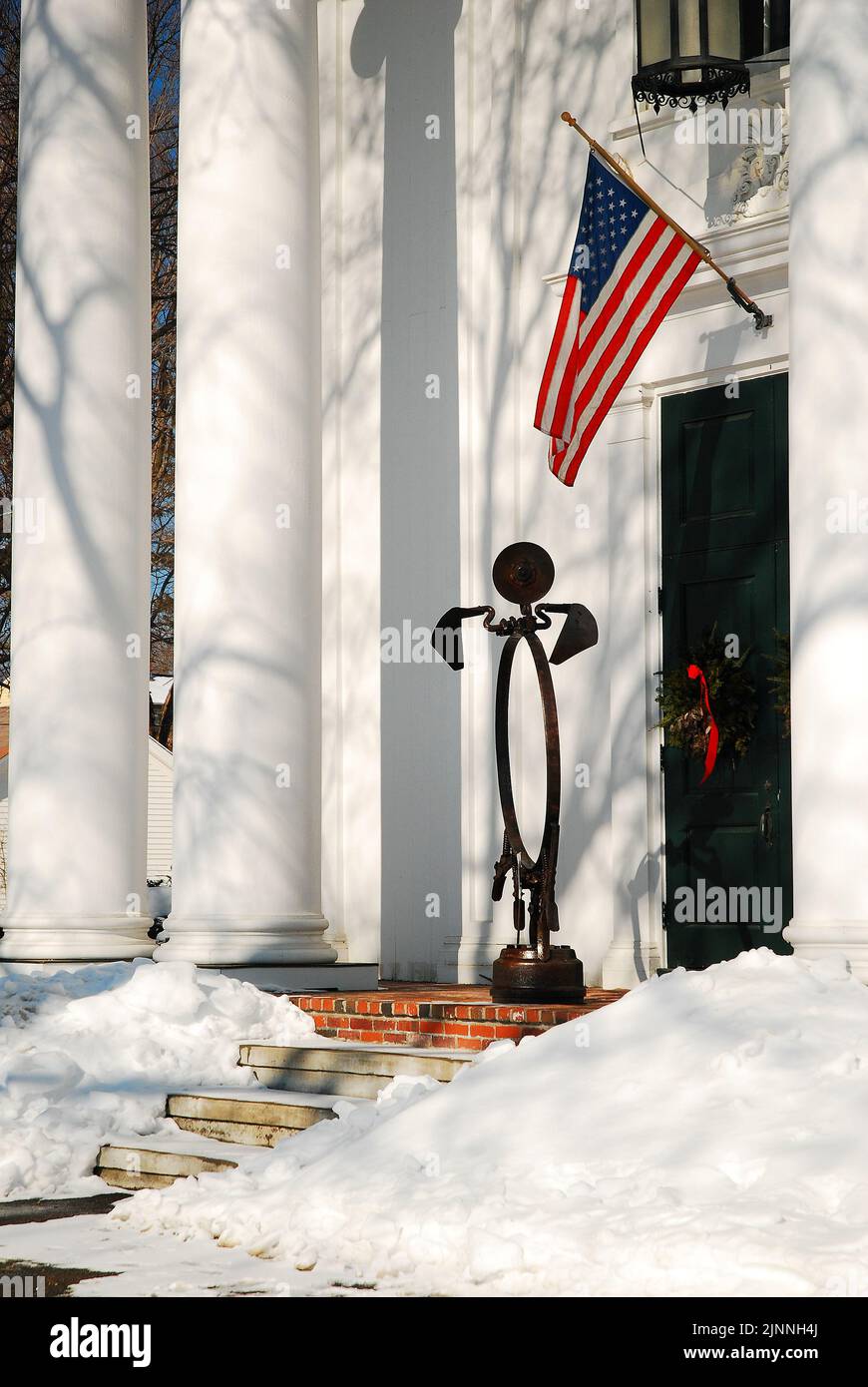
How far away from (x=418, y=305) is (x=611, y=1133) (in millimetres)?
9252

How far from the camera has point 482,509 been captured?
13492 mm

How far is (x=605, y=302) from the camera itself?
10406mm

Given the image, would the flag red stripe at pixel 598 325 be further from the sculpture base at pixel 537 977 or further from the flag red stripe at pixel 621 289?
the sculpture base at pixel 537 977

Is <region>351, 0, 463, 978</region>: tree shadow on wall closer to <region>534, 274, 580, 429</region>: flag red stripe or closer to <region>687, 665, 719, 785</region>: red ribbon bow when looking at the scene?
<region>687, 665, 719, 785</region>: red ribbon bow

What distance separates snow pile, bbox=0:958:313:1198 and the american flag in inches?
147

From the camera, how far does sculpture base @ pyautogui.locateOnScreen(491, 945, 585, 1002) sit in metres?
9.66

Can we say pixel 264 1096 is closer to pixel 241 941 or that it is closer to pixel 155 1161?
pixel 155 1161

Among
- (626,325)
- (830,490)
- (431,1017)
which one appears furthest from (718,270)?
(431,1017)

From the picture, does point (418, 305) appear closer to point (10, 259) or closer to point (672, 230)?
point (672, 230)

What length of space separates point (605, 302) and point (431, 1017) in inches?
170

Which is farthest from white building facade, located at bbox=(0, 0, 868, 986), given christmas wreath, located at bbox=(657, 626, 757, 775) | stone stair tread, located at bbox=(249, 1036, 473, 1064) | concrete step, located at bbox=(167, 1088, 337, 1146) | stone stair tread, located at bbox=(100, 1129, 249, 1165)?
stone stair tread, located at bbox=(100, 1129, 249, 1165)

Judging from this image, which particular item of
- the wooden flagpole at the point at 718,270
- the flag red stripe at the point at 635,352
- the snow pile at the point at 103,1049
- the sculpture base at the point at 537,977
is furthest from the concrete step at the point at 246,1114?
the wooden flagpole at the point at 718,270

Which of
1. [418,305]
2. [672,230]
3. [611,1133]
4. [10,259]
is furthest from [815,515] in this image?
[10,259]

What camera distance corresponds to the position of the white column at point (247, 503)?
36.4 ft
